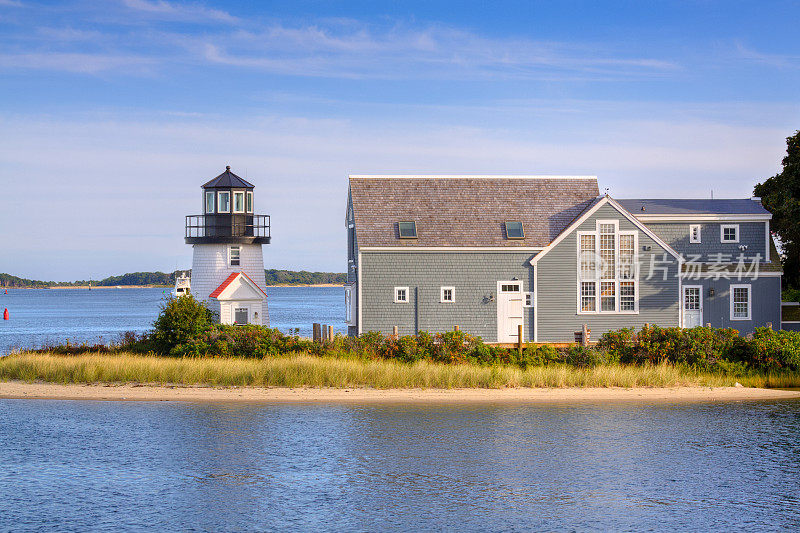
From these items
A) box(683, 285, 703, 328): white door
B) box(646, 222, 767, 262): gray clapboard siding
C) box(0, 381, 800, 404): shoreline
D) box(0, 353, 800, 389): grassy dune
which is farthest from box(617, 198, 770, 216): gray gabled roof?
box(0, 381, 800, 404): shoreline

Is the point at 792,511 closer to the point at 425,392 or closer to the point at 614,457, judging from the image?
the point at 614,457

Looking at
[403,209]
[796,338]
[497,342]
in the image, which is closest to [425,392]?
[497,342]

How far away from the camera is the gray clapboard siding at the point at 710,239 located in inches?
1535

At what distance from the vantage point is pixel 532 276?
37.2 meters

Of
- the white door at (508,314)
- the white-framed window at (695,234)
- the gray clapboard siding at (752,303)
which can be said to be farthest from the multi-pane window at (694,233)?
the white door at (508,314)

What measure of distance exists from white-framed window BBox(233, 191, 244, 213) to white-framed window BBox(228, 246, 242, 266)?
1814mm

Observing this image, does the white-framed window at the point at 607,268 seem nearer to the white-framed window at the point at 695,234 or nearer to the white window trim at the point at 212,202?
the white-framed window at the point at 695,234

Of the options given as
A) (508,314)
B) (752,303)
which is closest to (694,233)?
(752,303)

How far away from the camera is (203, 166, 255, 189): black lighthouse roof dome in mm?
40406

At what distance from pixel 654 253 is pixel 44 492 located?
27.8m

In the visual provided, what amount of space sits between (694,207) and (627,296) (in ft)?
21.9

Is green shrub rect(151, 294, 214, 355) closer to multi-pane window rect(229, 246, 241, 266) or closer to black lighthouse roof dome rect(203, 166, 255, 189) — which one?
multi-pane window rect(229, 246, 241, 266)

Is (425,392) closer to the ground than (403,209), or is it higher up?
closer to the ground

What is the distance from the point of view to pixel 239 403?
1067 inches
